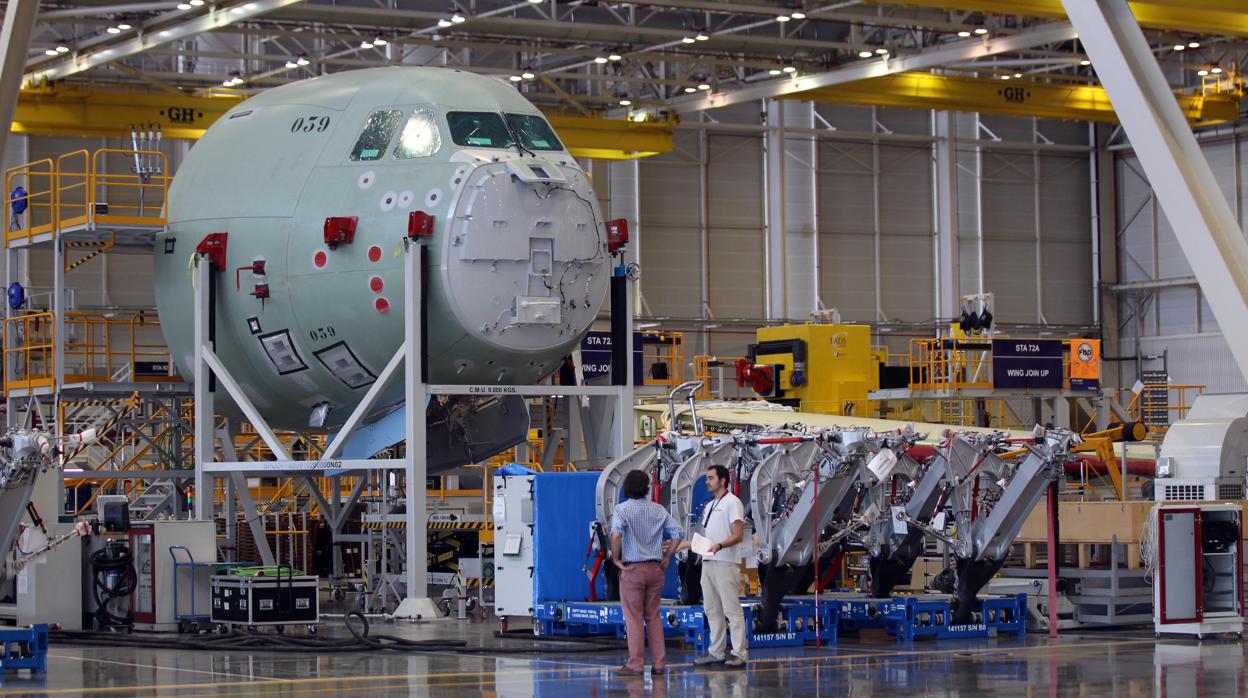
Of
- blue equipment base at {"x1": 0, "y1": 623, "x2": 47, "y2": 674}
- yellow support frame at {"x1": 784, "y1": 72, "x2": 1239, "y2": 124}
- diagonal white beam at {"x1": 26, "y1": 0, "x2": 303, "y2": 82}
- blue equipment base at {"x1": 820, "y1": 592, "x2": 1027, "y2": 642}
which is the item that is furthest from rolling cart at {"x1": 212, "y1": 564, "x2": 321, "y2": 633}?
yellow support frame at {"x1": 784, "y1": 72, "x2": 1239, "y2": 124}

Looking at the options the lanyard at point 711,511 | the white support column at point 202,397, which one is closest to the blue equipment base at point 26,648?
the lanyard at point 711,511

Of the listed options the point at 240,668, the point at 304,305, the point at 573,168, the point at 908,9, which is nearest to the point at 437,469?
the point at 304,305

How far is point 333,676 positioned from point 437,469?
30.1 ft

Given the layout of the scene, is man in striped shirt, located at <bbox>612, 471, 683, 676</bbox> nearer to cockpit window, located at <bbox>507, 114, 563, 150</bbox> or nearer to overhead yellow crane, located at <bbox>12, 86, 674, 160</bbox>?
cockpit window, located at <bbox>507, 114, 563, 150</bbox>

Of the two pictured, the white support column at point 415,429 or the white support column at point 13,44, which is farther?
the white support column at point 415,429

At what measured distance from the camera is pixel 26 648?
16.6 meters

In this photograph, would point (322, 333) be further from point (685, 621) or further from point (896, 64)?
point (896, 64)

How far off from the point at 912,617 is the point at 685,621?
2.88 meters

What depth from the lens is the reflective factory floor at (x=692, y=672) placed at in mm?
14625

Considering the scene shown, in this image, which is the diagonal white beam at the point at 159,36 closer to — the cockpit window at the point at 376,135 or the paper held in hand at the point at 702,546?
the cockpit window at the point at 376,135

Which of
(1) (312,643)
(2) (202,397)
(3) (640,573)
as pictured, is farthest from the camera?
(2) (202,397)

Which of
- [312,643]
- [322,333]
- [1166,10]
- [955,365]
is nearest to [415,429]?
[322,333]

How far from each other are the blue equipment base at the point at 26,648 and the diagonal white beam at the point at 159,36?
20519mm

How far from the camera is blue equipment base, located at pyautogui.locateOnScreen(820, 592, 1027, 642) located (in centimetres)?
1930
